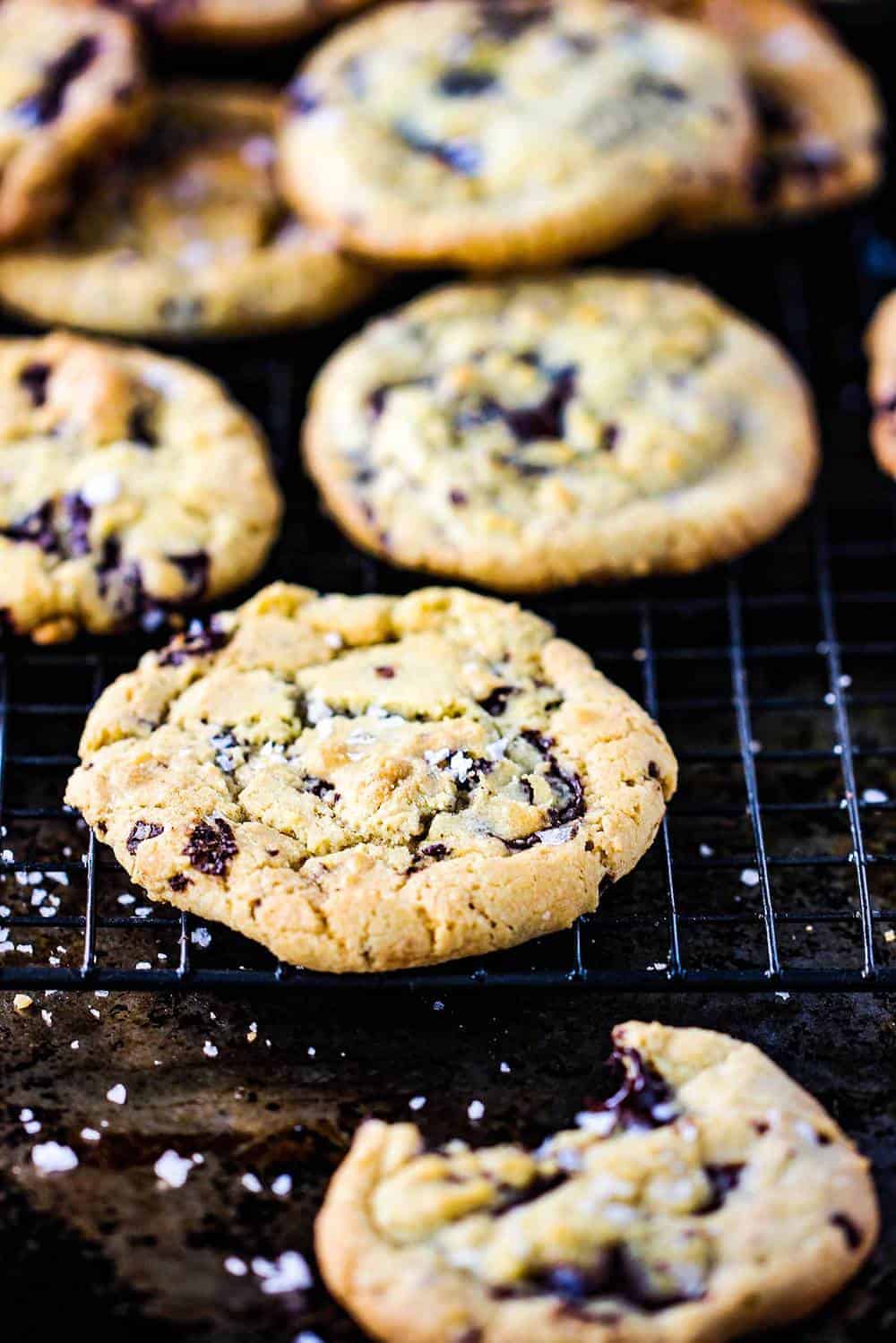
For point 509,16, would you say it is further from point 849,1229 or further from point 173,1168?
point 849,1229

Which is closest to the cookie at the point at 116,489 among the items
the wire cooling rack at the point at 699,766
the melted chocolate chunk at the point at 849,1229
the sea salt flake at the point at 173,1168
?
the wire cooling rack at the point at 699,766

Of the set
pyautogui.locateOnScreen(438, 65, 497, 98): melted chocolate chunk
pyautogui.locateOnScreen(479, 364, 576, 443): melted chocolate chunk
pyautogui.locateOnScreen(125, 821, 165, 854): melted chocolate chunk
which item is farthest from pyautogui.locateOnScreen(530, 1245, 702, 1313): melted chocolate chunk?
pyautogui.locateOnScreen(438, 65, 497, 98): melted chocolate chunk

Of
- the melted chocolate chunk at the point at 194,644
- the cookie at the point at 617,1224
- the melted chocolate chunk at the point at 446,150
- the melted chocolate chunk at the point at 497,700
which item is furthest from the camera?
the melted chocolate chunk at the point at 446,150

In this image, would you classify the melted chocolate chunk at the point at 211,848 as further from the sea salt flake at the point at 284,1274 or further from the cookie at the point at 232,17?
the cookie at the point at 232,17

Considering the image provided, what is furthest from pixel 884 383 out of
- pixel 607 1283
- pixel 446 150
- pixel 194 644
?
pixel 607 1283

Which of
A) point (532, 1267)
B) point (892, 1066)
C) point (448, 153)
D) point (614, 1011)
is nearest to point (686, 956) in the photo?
point (614, 1011)

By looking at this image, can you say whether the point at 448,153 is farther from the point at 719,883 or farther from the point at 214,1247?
the point at 214,1247

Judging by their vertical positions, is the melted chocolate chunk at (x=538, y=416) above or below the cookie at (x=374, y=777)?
above
